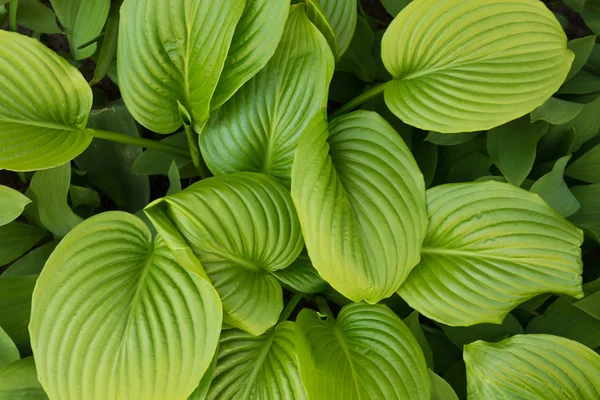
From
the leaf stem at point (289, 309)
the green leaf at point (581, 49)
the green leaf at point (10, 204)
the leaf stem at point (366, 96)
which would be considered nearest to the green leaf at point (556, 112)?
the green leaf at point (581, 49)

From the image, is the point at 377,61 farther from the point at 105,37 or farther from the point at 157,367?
the point at 157,367

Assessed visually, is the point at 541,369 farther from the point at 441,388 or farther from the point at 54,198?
the point at 54,198

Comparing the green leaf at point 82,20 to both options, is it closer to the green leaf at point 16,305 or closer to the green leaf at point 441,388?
the green leaf at point 16,305

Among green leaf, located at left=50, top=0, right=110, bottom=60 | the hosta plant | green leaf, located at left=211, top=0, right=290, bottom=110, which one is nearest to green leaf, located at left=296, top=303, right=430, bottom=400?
the hosta plant

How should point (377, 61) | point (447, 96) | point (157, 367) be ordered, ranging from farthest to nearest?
point (377, 61), point (447, 96), point (157, 367)

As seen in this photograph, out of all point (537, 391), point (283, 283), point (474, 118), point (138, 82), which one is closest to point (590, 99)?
point (474, 118)

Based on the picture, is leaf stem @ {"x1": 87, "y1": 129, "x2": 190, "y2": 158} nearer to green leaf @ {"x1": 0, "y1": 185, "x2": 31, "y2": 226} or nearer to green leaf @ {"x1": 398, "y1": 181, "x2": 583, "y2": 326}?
green leaf @ {"x1": 0, "y1": 185, "x2": 31, "y2": 226}

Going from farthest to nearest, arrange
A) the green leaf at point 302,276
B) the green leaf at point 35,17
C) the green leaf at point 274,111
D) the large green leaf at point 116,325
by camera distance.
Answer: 1. the green leaf at point 35,17
2. the green leaf at point 302,276
3. the green leaf at point 274,111
4. the large green leaf at point 116,325
